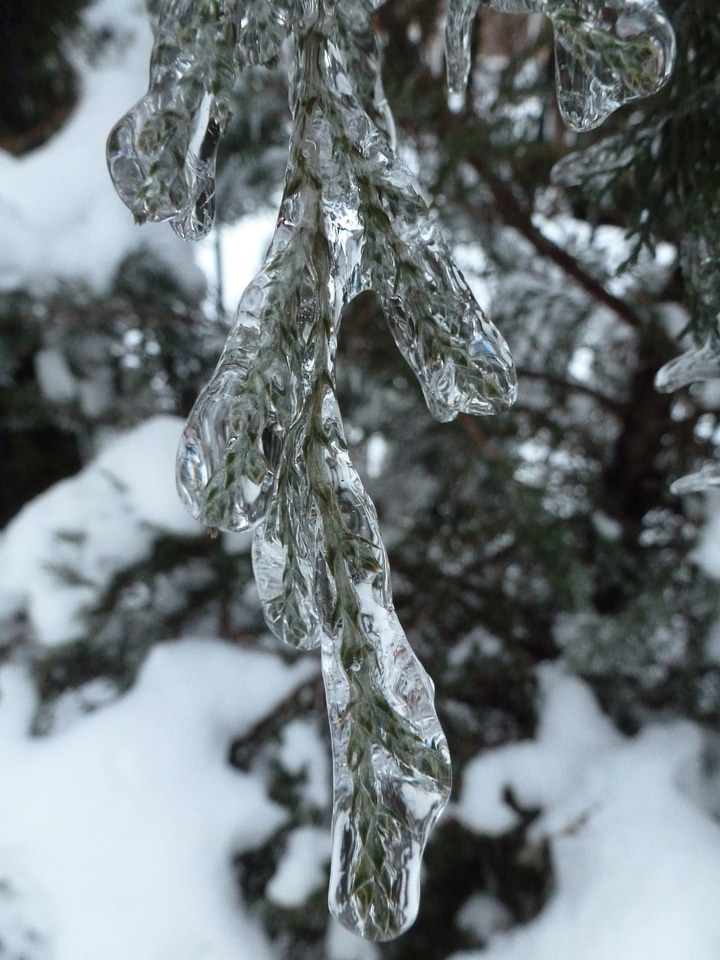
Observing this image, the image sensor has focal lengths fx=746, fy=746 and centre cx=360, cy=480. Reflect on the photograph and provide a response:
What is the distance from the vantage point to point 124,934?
0.78m

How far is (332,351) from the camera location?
0.34 m

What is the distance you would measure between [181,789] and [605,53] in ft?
2.75

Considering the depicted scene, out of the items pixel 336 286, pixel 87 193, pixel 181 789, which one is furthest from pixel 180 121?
pixel 87 193

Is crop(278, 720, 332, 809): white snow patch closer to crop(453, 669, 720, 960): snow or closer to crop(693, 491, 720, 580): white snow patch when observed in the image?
crop(453, 669, 720, 960): snow

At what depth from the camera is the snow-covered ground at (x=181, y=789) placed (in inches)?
30.7

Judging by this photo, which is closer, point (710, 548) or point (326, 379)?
point (326, 379)

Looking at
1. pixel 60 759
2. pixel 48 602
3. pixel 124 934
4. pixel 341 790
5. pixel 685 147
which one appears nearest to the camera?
pixel 341 790

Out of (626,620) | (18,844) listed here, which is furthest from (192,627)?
(626,620)

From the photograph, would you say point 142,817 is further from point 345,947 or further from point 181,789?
point 345,947

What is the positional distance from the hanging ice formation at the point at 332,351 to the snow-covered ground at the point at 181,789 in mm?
580

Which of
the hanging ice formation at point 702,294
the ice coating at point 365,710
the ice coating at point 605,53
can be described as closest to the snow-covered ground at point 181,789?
the hanging ice formation at point 702,294

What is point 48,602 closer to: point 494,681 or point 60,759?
point 60,759

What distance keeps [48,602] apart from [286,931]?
0.50m

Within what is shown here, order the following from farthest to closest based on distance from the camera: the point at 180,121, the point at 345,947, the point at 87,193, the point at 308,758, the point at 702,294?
the point at 87,193
the point at 308,758
the point at 345,947
the point at 702,294
the point at 180,121
